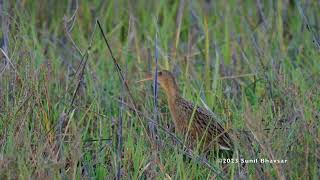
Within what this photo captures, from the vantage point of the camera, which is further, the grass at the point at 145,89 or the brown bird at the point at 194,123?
the brown bird at the point at 194,123

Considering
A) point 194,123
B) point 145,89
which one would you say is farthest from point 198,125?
point 145,89

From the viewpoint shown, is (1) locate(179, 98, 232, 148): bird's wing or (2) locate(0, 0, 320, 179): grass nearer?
(2) locate(0, 0, 320, 179): grass

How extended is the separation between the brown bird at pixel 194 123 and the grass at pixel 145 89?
0.28ft

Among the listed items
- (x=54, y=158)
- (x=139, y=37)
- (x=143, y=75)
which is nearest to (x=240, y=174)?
(x=54, y=158)

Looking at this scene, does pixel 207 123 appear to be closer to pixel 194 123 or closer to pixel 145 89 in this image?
pixel 194 123

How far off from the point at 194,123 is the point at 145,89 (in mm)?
778

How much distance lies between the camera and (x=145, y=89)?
5555 millimetres

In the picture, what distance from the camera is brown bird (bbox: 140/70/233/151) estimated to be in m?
4.62

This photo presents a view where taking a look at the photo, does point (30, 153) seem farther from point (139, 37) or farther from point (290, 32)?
point (290, 32)

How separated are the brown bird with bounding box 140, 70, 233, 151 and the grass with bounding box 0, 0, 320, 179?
0.09 m

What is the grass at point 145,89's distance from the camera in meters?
4.07

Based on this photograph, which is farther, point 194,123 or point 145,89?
point 145,89

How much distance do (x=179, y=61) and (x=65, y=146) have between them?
70.9 inches

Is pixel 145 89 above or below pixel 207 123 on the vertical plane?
above
